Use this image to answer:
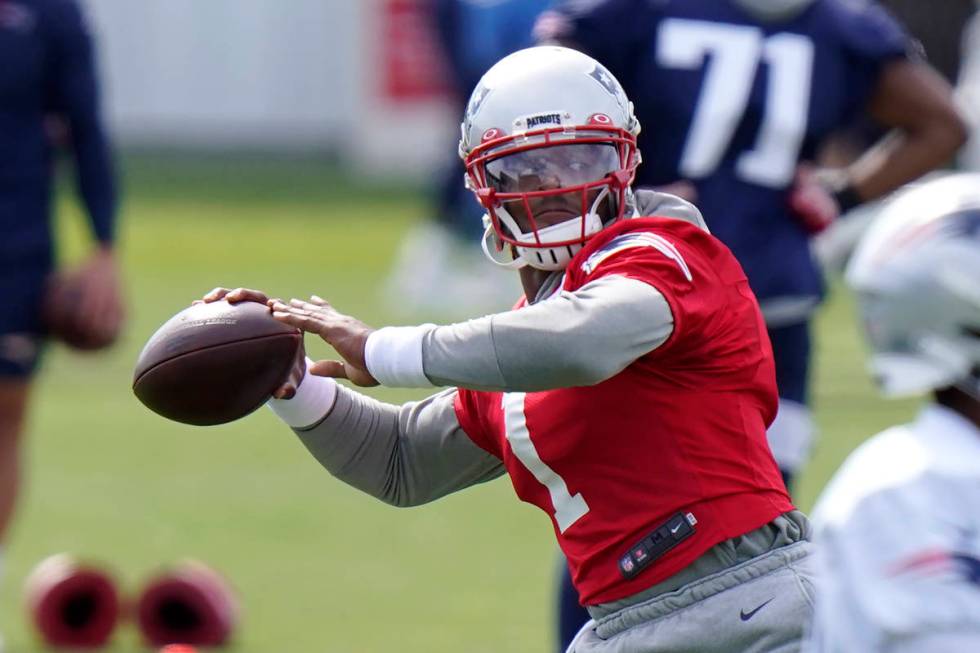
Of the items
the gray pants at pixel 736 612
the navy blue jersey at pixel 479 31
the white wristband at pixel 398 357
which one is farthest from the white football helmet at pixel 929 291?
the navy blue jersey at pixel 479 31

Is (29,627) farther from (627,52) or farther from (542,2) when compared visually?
(542,2)

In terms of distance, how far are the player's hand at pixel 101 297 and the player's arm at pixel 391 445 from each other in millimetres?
2078

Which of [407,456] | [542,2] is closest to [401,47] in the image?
[542,2]

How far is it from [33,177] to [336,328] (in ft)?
8.70

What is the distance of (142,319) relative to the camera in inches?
431

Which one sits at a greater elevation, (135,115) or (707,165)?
(707,165)

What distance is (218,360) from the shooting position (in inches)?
132

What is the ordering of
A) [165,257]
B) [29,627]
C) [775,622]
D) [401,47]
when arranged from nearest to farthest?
1. [775,622]
2. [29,627]
3. [165,257]
4. [401,47]

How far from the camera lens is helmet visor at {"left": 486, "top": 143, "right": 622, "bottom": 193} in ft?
10.8

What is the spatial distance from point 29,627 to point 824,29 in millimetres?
2837

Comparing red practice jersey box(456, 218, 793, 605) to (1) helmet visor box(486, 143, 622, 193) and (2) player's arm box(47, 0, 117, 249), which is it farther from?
(2) player's arm box(47, 0, 117, 249)

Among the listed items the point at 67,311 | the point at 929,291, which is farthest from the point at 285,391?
the point at 67,311

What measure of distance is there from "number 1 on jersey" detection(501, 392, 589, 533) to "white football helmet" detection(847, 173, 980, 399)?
0.86 metres

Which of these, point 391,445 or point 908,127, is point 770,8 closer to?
point 908,127
